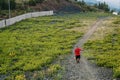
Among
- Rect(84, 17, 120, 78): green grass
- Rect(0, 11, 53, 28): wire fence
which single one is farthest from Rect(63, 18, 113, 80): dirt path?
Rect(0, 11, 53, 28): wire fence

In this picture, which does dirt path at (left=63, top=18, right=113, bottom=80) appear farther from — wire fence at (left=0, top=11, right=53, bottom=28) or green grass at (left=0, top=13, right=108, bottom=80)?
wire fence at (left=0, top=11, right=53, bottom=28)

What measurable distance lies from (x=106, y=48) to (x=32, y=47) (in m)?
9.92

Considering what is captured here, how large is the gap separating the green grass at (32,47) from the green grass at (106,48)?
2.78 metres

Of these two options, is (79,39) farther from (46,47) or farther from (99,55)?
(99,55)

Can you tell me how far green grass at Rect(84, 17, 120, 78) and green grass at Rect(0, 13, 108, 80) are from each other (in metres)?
2.78

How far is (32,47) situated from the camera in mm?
43031

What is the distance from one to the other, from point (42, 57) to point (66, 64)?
419 centimetres

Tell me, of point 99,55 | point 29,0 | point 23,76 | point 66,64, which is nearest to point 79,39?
point 99,55

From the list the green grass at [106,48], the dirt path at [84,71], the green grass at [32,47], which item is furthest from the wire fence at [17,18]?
the dirt path at [84,71]

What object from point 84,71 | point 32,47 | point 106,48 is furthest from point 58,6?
point 84,71

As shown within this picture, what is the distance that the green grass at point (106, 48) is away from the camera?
3281 centimetres

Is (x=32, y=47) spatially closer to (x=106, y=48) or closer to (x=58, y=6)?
(x=106, y=48)

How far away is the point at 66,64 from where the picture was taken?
33.5 m

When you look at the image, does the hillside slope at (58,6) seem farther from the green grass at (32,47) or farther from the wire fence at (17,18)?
the green grass at (32,47)
